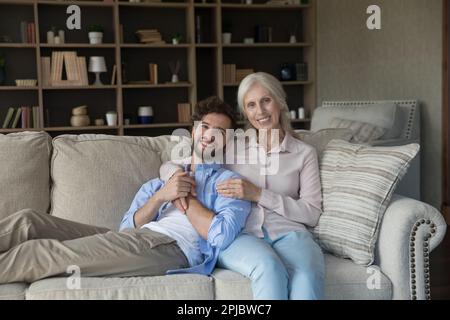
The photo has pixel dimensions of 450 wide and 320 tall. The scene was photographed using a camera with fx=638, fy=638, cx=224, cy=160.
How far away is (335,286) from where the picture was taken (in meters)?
2.14

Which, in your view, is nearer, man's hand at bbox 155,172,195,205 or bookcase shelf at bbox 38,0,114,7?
man's hand at bbox 155,172,195,205

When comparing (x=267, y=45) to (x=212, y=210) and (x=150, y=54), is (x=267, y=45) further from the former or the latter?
(x=212, y=210)

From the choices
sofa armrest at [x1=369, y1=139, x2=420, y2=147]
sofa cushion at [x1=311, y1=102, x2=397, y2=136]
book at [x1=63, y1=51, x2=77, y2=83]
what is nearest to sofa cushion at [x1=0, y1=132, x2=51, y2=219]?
sofa armrest at [x1=369, y1=139, x2=420, y2=147]

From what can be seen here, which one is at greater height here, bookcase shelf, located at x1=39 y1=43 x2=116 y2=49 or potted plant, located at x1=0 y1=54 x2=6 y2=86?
bookcase shelf, located at x1=39 y1=43 x2=116 y2=49

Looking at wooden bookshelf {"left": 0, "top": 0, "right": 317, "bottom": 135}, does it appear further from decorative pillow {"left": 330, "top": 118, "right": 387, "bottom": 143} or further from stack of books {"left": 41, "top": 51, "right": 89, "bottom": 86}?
decorative pillow {"left": 330, "top": 118, "right": 387, "bottom": 143}

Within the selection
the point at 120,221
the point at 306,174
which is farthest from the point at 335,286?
the point at 120,221

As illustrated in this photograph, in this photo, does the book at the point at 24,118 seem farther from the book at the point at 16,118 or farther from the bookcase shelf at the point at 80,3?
the bookcase shelf at the point at 80,3

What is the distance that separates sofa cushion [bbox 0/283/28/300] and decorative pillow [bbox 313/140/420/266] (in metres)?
1.05

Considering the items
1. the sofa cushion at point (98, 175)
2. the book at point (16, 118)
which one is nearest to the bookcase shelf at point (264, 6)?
the book at point (16, 118)

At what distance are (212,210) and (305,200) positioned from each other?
352 mm

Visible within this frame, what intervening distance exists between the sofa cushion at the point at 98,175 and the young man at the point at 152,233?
0.63ft

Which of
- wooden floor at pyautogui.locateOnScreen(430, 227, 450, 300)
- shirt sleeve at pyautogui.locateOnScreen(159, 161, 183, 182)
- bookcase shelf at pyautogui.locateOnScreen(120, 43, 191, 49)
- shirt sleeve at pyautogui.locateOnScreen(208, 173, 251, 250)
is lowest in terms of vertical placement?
wooden floor at pyautogui.locateOnScreen(430, 227, 450, 300)

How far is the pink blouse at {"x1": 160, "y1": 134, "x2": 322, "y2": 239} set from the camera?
2.29 m

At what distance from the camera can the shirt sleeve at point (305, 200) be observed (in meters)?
2.29
